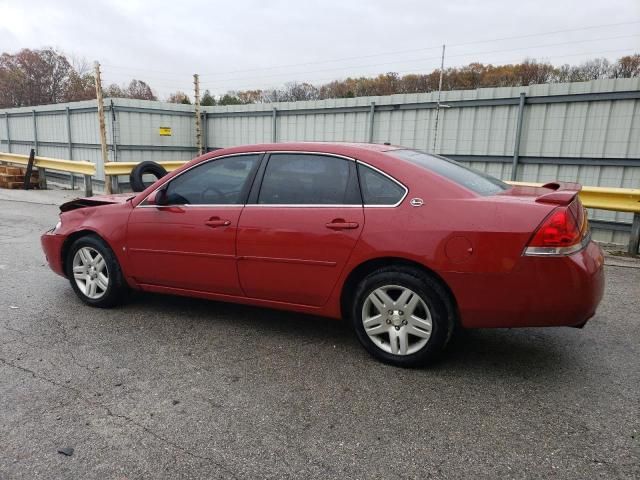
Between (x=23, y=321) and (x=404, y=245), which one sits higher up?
(x=404, y=245)

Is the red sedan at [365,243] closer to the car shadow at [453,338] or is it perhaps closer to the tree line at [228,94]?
the car shadow at [453,338]

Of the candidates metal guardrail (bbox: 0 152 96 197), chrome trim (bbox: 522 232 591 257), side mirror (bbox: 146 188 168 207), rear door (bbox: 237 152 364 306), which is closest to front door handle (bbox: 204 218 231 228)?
rear door (bbox: 237 152 364 306)

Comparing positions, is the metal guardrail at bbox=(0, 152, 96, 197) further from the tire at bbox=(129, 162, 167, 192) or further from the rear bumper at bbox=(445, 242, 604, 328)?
the rear bumper at bbox=(445, 242, 604, 328)

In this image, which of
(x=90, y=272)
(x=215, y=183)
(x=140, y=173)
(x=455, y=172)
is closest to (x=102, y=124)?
(x=140, y=173)

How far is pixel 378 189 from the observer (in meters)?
3.40

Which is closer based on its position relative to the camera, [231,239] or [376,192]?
[376,192]

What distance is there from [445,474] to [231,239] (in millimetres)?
2263

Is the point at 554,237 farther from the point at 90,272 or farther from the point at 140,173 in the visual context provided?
the point at 140,173

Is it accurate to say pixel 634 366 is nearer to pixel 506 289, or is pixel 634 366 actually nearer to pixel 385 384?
pixel 506 289

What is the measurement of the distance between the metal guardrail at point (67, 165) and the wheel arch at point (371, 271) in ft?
36.4

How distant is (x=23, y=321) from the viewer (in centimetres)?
420

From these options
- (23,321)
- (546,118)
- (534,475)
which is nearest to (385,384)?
(534,475)

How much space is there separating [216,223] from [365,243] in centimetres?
126

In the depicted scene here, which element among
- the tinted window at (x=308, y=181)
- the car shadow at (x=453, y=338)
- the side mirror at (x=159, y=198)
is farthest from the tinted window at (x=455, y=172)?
the side mirror at (x=159, y=198)
